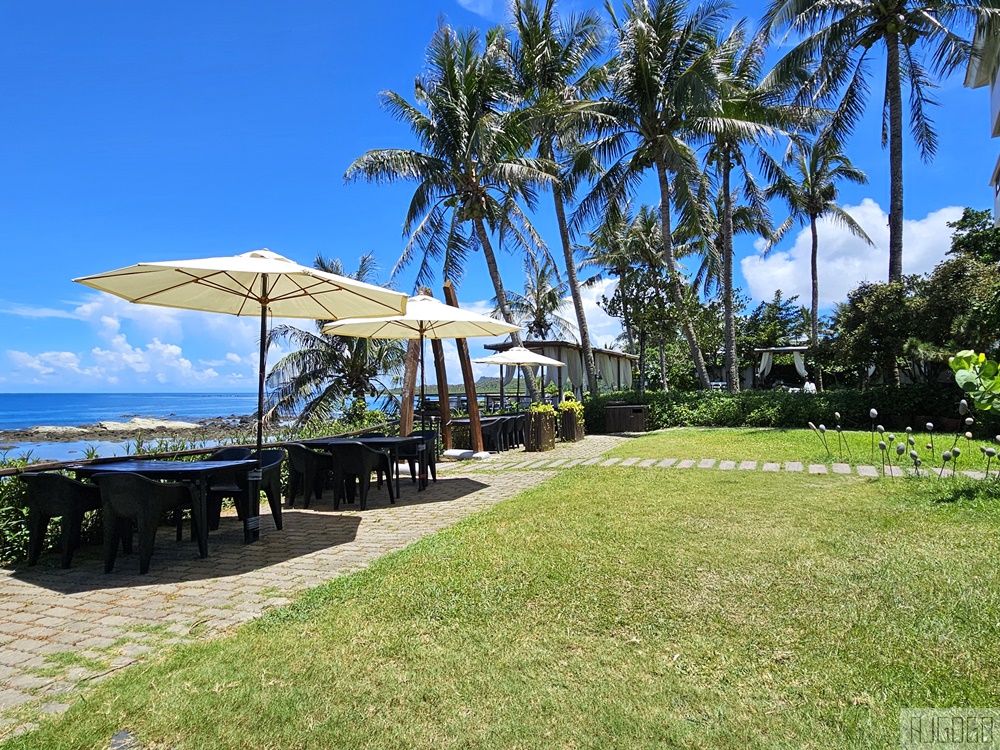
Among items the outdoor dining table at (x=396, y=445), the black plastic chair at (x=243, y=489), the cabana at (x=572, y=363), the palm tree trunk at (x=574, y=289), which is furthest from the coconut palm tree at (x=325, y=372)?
the black plastic chair at (x=243, y=489)

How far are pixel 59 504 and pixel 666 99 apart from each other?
17.2m

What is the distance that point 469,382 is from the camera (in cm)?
1065

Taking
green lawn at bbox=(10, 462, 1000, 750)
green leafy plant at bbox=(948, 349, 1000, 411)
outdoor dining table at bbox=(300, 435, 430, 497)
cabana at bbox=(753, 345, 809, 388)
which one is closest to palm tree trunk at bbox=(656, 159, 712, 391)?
cabana at bbox=(753, 345, 809, 388)

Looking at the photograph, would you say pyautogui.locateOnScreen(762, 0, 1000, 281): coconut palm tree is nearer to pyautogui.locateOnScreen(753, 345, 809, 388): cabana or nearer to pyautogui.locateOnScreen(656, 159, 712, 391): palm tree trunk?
pyautogui.locateOnScreen(656, 159, 712, 391): palm tree trunk

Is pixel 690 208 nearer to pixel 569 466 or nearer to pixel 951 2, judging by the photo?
pixel 951 2

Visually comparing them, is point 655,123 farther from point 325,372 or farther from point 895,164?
point 325,372

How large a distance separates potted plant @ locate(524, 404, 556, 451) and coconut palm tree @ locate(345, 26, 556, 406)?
520 cm

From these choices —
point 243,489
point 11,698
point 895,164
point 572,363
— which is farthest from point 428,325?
point 895,164

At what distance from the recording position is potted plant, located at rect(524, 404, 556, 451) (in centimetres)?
1147

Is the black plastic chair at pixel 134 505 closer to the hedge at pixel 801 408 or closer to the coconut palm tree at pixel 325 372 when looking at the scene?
the hedge at pixel 801 408

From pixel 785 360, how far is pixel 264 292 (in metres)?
31.0

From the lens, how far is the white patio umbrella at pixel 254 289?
15.0ft

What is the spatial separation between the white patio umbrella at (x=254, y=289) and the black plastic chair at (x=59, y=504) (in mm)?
1271

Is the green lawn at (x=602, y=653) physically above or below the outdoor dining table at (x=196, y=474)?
below
